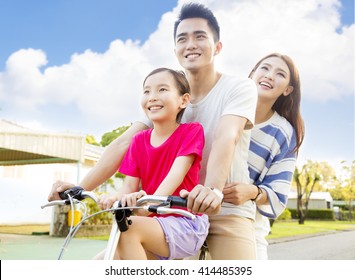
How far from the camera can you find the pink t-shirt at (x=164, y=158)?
4.21 ft

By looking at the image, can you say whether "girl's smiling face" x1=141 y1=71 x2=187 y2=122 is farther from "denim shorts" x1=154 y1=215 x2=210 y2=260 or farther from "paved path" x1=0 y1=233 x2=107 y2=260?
"paved path" x1=0 y1=233 x2=107 y2=260

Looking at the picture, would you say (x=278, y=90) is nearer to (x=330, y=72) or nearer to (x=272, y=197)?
(x=272, y=197)

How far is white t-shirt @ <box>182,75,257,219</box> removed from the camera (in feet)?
4.52

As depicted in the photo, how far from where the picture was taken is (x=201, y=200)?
109 cm

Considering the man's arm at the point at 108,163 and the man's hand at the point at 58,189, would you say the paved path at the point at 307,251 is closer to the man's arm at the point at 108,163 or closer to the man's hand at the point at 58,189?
the man's arm at the point at 108,163

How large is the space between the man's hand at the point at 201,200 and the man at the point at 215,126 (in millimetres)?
118

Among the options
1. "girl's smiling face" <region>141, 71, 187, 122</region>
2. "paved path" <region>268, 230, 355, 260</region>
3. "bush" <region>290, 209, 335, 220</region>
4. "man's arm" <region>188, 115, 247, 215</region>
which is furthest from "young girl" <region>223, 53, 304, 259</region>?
"bush" <region>290, 209, 335, 220</region>

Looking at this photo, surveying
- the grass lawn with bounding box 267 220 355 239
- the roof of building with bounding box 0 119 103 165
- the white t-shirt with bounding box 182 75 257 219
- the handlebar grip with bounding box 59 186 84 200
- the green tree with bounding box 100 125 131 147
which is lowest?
the grass lawn with bounding box 267 220 355 239

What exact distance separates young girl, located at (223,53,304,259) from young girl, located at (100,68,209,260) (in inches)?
8.1

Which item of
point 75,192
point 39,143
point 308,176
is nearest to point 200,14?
point 75,192

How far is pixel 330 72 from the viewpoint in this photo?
3123 mm

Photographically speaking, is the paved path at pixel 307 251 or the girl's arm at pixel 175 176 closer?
the girl's arm at pixel 175 176

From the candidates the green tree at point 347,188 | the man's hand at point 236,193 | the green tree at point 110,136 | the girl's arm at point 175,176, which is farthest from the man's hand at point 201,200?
the green tree at point 347,188

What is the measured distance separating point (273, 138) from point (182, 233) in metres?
0.53
